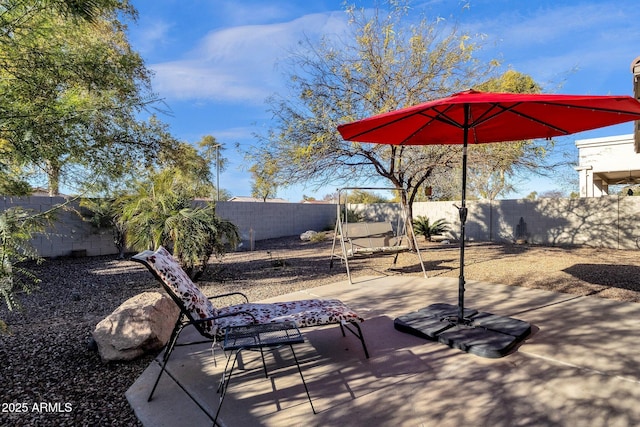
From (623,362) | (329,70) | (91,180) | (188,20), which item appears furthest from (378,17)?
(623,362)

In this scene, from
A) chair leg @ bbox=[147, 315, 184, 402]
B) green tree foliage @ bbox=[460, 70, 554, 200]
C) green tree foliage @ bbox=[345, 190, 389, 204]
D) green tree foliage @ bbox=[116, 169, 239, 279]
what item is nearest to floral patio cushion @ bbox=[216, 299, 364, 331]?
chair leg @ bbox=[147, 315, 184, 402]

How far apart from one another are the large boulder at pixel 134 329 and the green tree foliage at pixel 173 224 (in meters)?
2.17

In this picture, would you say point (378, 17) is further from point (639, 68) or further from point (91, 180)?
point (91, 180)

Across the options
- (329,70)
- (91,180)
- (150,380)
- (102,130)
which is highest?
(329,70)

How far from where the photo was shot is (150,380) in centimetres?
254

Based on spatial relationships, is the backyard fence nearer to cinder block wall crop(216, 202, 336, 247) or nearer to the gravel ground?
cinder block wall crop(216, 202, 336, 247)

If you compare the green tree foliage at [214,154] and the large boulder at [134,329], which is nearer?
the large boulder at [134,329]

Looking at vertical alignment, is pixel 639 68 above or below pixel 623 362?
above

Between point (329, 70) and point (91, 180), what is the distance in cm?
621

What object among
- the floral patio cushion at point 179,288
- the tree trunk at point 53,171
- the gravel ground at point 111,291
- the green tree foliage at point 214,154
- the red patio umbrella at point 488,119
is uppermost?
the green tree foliage at point 214,154

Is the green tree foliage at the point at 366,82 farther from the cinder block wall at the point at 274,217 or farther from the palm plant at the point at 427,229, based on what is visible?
the cinder block wall at the point at 274,217

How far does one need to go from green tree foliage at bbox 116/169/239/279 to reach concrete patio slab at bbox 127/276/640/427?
2096 mm

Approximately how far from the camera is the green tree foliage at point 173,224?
5.31 m

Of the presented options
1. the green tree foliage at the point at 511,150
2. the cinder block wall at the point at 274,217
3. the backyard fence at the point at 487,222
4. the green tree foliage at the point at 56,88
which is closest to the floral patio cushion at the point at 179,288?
the green tree foliage at the point at 56,88
